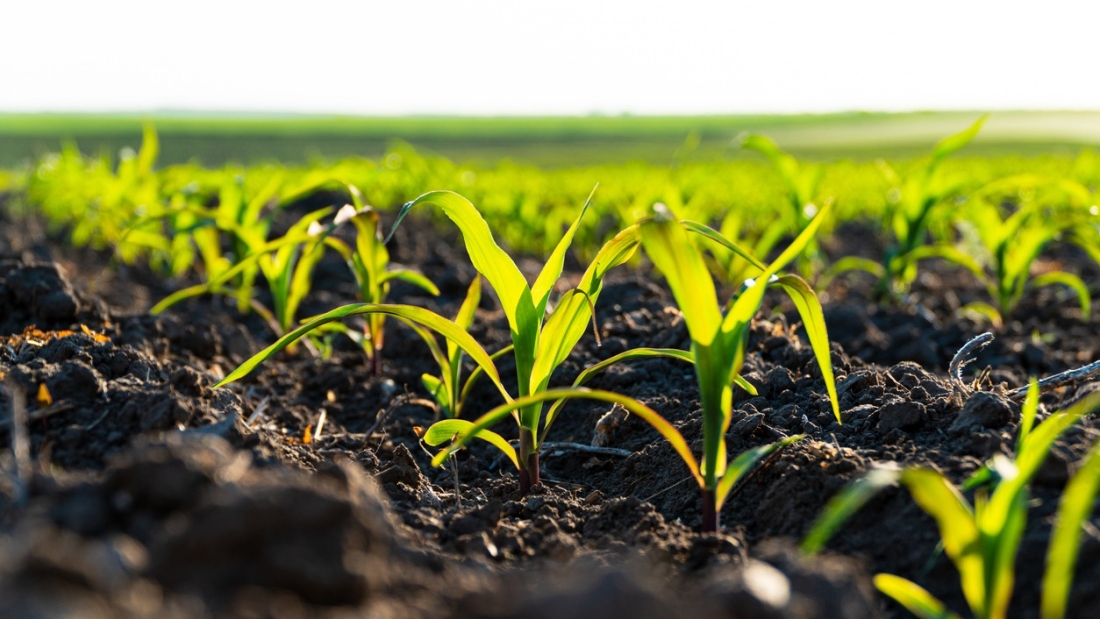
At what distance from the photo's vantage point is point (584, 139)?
136 feet

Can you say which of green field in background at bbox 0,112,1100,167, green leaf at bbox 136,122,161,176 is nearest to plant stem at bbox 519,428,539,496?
green leaf at bbox 136,122,161,176

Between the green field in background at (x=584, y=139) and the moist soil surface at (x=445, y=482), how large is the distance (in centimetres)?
1754

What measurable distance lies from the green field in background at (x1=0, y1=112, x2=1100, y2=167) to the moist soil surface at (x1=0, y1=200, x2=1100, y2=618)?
57.6 ft

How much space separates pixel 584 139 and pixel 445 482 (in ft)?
133

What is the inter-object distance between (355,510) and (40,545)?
0.34 meters

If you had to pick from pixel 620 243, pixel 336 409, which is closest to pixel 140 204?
pixel 336 409

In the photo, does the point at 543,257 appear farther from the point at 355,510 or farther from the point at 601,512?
the point at 355,510

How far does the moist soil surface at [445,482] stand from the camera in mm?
974

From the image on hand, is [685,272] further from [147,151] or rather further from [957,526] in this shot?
[147,151]

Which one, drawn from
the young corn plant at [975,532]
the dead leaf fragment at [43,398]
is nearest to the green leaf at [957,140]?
the young corn plant at [975,532]

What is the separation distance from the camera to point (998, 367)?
3.29m

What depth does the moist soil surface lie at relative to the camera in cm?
97

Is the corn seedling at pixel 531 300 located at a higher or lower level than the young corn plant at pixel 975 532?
higher

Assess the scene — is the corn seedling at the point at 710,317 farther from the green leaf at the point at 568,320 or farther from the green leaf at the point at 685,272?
the green leaf at the point at 568,320
